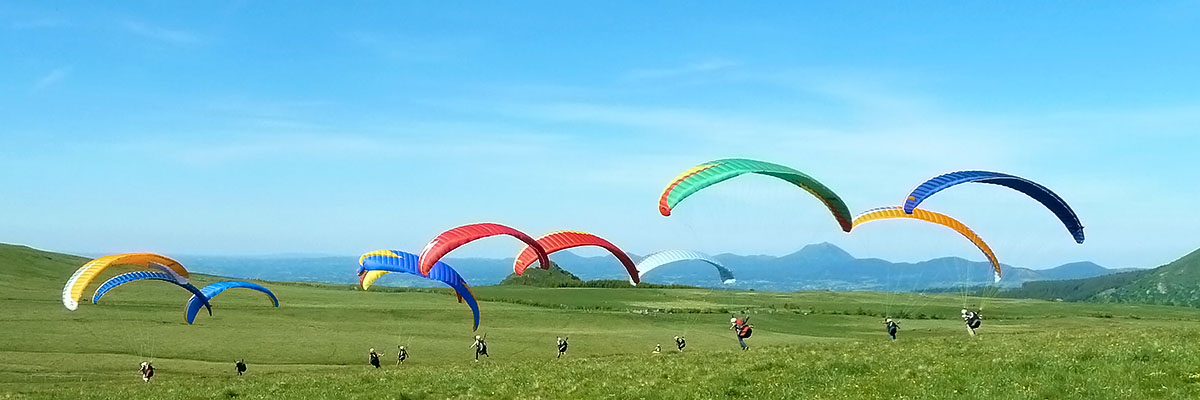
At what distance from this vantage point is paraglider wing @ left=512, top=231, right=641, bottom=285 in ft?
102

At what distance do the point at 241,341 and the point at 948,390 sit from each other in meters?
43.2

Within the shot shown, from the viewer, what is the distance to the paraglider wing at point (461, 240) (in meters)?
27.4

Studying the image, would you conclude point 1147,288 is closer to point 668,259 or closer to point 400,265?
point 668,259

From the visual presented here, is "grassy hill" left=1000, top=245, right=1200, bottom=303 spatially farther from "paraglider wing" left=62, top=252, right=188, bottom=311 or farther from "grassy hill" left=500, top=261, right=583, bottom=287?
"paraglider wing" left=62, top=252, right=188, bottom=311

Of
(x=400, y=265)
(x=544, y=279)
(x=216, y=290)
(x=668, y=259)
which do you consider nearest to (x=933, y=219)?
(x=668, y=259)

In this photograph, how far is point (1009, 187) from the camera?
26.3m

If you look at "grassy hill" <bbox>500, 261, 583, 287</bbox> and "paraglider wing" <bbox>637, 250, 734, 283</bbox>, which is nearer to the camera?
"paraglider wing" <bbox>637, 250, 734, 283</bbox>

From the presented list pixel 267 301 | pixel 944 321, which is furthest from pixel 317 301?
pixel 944 321

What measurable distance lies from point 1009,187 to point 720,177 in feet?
32.0

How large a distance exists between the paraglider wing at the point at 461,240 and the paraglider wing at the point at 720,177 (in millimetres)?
5658

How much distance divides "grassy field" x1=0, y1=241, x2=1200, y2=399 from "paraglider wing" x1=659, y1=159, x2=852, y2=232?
4.57 metres

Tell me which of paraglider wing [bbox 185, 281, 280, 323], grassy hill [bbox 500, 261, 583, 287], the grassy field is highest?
grassy hill [bbox 500, 261, 583, 287]

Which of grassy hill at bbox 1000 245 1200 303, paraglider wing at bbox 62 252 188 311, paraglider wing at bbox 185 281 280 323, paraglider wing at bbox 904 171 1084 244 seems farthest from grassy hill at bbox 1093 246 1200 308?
paraglider wing at bbox 62 252 188 311

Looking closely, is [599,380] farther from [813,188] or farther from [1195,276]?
[1195,276]
